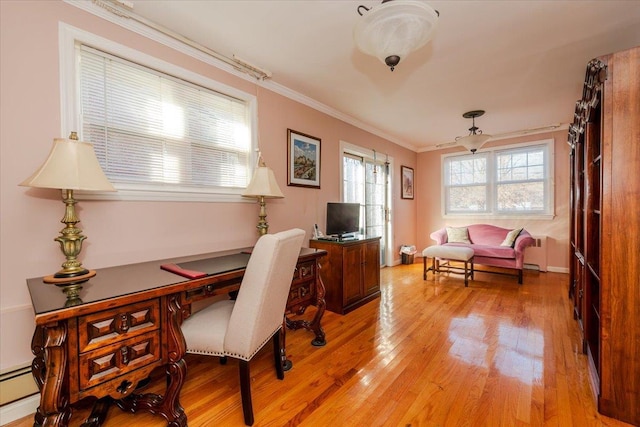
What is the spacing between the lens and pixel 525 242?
13.7 feet

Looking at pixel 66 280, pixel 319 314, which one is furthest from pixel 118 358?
pixel 319 314

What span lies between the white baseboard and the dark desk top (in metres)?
0.71

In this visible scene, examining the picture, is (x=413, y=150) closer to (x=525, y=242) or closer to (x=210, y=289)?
(x=525, y=242)

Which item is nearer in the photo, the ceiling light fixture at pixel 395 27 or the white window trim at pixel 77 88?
the ceiling light fixture at pixel 395 27

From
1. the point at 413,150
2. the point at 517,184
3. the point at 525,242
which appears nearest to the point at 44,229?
the point at 525,242

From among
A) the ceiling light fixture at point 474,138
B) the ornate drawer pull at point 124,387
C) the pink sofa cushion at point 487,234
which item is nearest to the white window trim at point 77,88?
the ornate drawer pull at point 124,387

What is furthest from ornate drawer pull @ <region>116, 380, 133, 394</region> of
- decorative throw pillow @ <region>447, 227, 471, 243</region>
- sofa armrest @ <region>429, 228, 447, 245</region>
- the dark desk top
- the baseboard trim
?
the baseboard trim

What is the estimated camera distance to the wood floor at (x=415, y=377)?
1530mm

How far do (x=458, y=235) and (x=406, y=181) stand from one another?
4.84 feet

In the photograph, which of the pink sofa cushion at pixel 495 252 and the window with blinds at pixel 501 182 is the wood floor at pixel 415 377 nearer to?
the pink sofa cushion at pixel 495 252

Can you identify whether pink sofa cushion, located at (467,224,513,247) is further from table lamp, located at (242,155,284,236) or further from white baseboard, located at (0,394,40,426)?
white baseboard, located at (0,394,40,426)

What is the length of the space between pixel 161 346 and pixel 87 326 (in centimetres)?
34

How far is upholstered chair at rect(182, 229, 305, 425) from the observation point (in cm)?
145

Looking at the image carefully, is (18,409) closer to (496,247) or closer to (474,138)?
(474,138)
